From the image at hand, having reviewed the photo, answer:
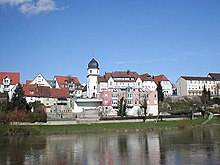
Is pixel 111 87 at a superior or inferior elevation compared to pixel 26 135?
superior

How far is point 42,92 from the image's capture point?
8488 centimetres

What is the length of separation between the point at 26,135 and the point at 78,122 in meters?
13.4

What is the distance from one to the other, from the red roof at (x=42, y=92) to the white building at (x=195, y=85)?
1772 inches

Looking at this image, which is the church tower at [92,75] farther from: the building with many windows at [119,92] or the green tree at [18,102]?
the green tree at [18,102]

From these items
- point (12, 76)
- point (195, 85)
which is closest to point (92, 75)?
point (12, 76)

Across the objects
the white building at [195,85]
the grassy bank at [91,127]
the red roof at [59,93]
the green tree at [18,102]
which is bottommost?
the grassy bank at [91,127]

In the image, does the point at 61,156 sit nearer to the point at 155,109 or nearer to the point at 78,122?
the point at 78,122

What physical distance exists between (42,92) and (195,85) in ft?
181

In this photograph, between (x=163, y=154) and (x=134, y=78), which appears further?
(x=134, y=78)

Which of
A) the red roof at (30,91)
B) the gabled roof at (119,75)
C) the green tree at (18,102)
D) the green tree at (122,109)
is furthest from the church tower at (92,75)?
the green tree at (18,102)

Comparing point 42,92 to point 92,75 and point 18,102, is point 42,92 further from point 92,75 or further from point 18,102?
point 18,102

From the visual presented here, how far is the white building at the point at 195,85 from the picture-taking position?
112250mm

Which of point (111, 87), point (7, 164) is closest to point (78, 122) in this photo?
point (111, 87)

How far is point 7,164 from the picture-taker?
2491 centimetres
